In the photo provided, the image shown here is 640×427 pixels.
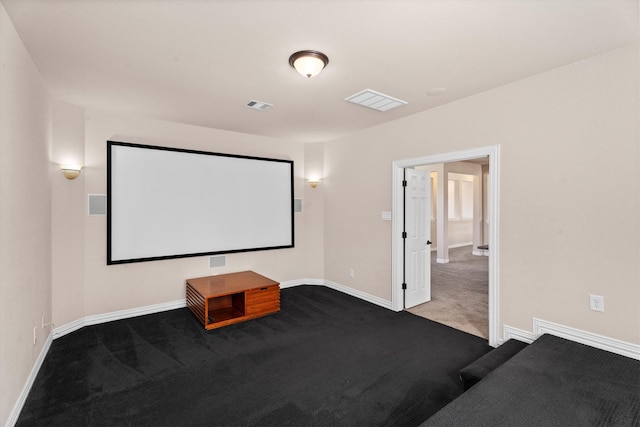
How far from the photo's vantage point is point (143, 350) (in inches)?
121

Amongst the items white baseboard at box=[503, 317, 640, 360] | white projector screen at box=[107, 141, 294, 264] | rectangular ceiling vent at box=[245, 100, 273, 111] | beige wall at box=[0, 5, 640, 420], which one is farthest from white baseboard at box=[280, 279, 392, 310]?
rectangular ceiling vent at box=[245, 100, 273, 111]

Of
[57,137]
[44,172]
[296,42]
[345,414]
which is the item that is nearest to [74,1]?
[296,42]

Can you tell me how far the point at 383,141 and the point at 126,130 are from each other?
339cm

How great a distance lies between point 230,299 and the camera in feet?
14.2

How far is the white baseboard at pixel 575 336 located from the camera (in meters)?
2.32

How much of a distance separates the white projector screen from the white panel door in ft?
6.55

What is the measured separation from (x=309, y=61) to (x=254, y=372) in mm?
2626

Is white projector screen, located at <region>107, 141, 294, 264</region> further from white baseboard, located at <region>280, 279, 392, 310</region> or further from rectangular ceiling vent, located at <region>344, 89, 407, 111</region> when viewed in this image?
rectangular ceiling vent, located at <region>344, 89, 407, 111</region>

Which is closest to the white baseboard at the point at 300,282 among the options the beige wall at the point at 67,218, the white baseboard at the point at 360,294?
the white baseboard at the point at 360,294

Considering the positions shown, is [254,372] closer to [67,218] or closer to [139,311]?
[139,311]

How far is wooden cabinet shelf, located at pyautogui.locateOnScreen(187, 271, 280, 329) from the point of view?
12.2 ft

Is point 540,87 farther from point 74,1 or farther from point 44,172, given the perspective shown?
point 44,172

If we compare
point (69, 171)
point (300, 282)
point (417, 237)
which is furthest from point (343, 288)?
point (69, 171)

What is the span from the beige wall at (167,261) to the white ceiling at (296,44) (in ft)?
1.91
